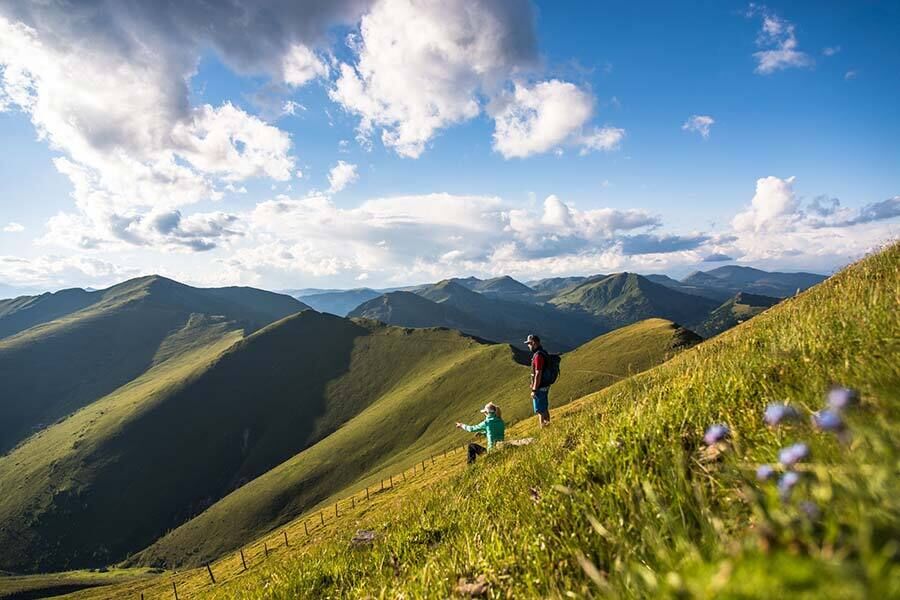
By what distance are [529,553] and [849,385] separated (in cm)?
273

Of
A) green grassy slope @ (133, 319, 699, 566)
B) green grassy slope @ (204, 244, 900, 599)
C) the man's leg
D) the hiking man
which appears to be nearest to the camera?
green grassy slope @ (204, 244, 900, 599)

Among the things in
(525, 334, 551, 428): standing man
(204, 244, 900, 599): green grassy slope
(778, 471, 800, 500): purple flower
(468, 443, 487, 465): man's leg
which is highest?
(778, 471, 800, 500): purple flower

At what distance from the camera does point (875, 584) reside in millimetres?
1205

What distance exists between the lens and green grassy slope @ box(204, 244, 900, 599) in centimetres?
162

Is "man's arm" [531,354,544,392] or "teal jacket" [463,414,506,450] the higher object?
"man's arm" [531,354,544,392]

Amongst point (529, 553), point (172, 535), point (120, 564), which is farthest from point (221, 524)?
point (529, 553)

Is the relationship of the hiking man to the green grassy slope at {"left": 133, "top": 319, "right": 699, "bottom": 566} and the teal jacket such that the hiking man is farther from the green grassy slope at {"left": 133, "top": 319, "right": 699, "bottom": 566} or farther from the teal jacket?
the green grassy slope at {"left": 133, "top": 319, "right": 699, "bottom": 566}

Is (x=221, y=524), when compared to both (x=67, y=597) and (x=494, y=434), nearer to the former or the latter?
(x=67, y=597)

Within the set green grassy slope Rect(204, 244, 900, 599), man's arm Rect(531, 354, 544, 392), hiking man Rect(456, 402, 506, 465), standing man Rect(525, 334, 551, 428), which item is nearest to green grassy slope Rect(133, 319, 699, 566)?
standing man Rect(525, 334, 551, 428)

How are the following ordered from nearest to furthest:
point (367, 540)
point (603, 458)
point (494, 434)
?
1. point (603, 458)
2. point (367, 540)
3. point (494, 434)

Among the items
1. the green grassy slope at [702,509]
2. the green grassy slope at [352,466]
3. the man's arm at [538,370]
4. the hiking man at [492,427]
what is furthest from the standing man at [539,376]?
the green grassy slope at [352,466]

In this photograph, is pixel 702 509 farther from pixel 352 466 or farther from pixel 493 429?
pixel 352 466

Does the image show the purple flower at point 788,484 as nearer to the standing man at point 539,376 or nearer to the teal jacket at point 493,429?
the standing man at point 539,376

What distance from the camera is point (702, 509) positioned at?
118 inches
